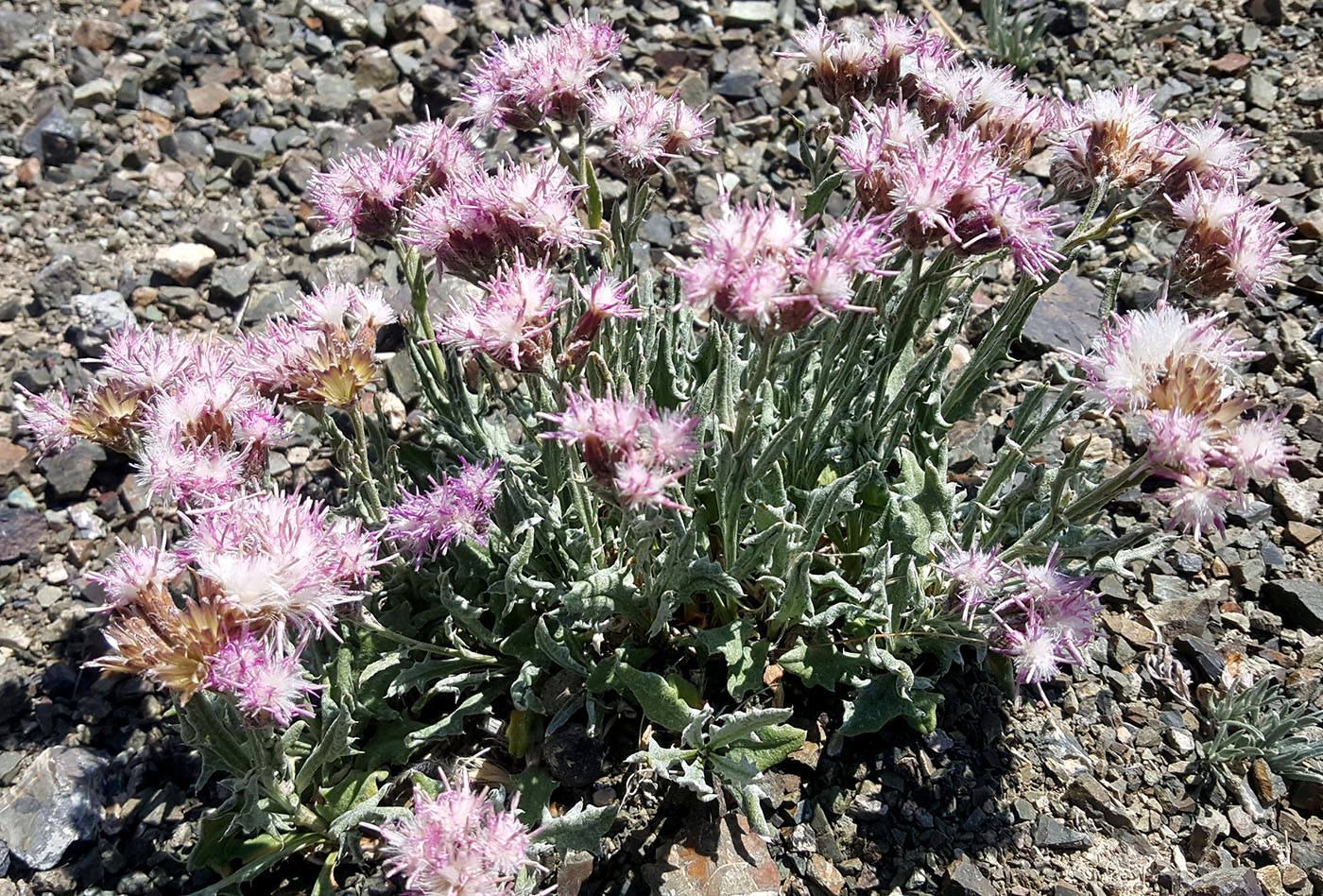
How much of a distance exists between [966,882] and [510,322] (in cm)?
202

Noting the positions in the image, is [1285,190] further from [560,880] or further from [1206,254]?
[560,880]

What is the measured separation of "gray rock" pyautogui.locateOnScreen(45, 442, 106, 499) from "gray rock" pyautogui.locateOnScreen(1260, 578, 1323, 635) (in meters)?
4.49

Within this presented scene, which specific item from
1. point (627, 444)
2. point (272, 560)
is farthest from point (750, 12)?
point (272, 560)

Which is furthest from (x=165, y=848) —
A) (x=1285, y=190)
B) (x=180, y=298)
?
(x=1285, y=190)

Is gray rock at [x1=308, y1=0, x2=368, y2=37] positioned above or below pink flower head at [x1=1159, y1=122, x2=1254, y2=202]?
below

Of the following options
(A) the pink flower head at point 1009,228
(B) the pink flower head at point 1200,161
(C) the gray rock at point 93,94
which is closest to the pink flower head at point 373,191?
(A) the pink flower head at point 1009,228

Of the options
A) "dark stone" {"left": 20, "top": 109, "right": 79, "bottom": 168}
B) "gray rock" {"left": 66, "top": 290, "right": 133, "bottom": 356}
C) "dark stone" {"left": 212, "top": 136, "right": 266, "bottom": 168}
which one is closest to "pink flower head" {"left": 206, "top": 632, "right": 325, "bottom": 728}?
"gray rock" {"left": 66, "top": 290, "right": 133, "bottom": 356}

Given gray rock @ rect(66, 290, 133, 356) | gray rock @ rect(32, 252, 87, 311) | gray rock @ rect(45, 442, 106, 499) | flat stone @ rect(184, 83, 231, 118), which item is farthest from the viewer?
flat stone @ rect(184, 83, 231, 118)

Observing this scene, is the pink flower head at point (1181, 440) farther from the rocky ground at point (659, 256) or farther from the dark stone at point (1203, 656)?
the dark stone at point (1203, 656)

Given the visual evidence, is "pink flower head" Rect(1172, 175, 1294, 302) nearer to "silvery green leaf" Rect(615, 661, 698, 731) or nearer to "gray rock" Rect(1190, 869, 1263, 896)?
"gray rock" Rect(1190, 869, 1263, 896)

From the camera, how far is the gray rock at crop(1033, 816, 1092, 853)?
2.90 metres

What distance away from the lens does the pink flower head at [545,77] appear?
2982 millimetres

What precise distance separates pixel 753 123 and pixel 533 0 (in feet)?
5.48

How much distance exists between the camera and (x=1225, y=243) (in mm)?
2572
